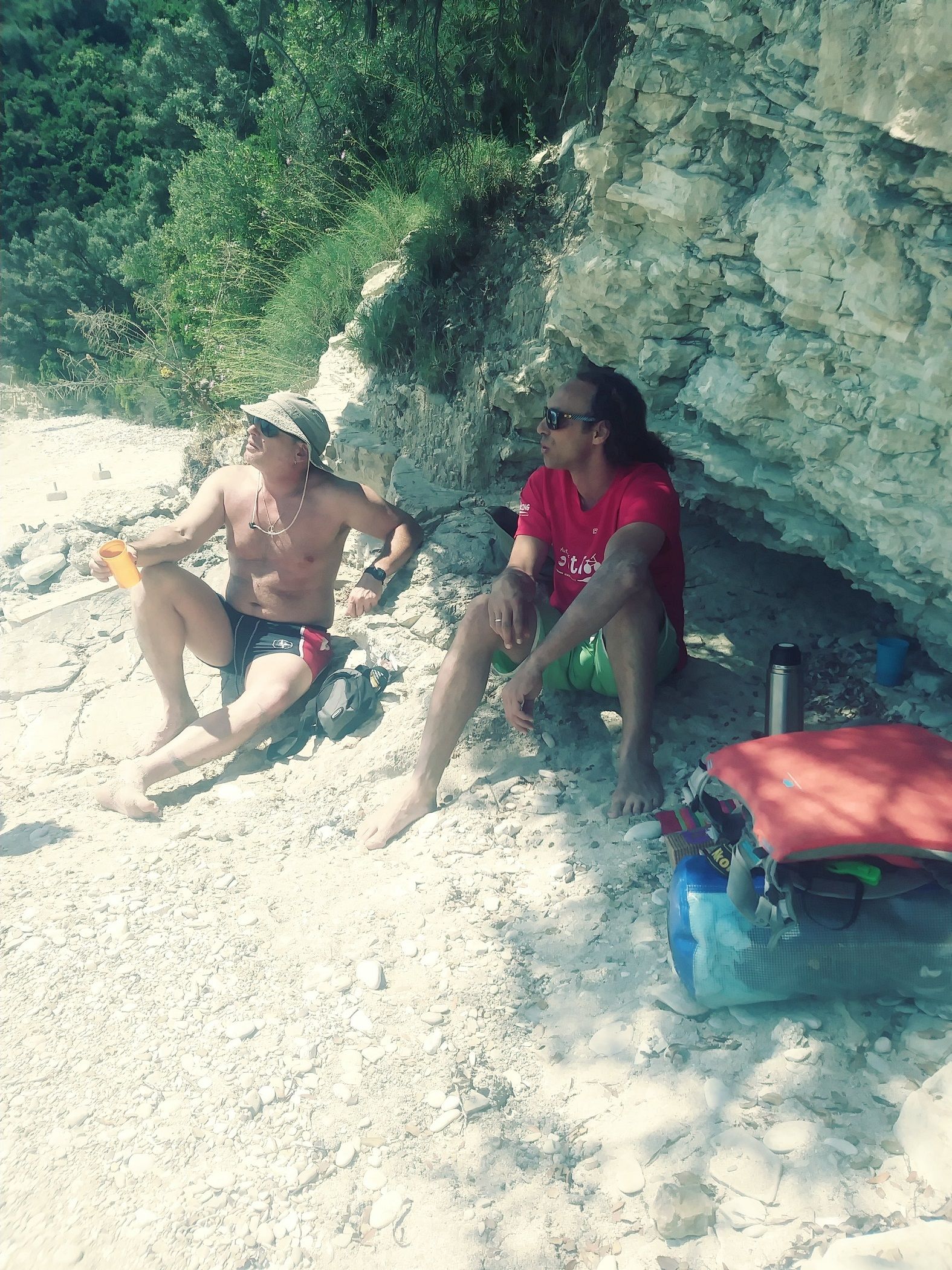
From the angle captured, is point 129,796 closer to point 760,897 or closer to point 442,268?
point 760,897

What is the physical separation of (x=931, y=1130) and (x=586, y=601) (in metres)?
1.68

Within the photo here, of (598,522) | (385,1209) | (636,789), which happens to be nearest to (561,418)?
(598,522)

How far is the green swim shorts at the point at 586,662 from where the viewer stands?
3311 mm

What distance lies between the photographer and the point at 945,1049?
2023 mm

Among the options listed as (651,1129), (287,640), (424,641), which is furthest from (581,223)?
(651,1129)

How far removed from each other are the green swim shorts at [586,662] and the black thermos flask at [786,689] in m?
0.40

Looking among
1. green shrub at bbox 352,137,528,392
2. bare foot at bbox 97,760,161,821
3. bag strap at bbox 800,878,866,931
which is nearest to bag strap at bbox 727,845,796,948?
bag strap at bbox 800,878,866,931

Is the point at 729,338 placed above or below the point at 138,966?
above

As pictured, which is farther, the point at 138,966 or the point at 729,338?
the point at 729,338

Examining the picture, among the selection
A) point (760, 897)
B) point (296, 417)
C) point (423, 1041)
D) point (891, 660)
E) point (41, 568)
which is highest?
point (296, 417)

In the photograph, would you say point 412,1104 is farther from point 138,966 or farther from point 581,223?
point 581,223

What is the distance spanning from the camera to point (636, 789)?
303 cm

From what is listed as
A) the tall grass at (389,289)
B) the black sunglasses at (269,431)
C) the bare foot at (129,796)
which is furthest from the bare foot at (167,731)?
the tall grass at (389,289)

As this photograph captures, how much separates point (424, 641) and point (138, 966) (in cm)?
186
